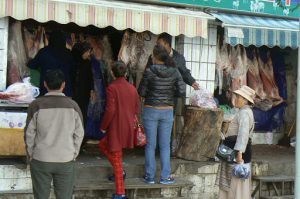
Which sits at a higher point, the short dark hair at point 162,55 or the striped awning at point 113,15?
the striped awning at point 113,15

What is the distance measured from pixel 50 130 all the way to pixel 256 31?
4.63 metres

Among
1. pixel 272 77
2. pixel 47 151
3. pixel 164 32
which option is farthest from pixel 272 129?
pixel 47 151

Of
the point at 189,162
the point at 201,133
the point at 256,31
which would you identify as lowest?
the point at 189,162

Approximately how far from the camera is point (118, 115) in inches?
269

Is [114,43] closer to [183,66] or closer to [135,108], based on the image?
[183,66]

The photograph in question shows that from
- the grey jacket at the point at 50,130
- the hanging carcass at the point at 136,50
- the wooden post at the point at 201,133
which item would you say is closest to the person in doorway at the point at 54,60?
the hanging carcass at the point at 136,50

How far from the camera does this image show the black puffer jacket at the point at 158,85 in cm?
711

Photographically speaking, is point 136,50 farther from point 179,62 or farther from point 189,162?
point 189,162

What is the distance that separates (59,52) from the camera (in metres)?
7.85

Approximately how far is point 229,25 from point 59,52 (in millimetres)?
2728

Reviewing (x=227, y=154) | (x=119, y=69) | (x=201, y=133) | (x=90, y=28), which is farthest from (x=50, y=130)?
(x=90, y=28)

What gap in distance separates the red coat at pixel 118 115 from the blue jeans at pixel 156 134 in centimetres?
37

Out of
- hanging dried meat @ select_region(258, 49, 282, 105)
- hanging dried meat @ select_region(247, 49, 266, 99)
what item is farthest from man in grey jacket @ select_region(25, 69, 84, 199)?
hanging dried meat @ select_region(258, 49, 282, 105)

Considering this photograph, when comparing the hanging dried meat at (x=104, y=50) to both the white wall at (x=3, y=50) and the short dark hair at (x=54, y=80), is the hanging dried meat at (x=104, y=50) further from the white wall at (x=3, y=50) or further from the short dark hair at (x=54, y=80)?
the short dark hair at (x=54, y=80)
